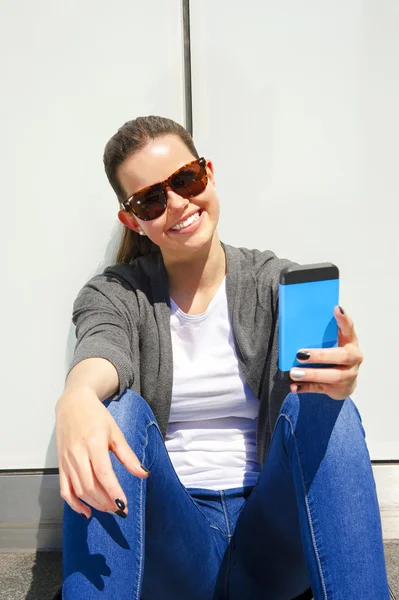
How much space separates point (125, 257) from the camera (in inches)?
76.0

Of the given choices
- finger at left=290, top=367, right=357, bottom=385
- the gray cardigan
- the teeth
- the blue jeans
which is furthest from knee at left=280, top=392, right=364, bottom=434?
the teeth

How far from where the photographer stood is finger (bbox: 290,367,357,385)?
1162 mm

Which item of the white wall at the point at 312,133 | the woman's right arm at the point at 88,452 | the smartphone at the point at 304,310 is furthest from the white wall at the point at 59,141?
the smartphone at the point at 304,310

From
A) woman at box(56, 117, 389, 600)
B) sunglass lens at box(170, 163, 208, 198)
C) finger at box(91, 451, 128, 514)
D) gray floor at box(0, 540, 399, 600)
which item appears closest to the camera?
finger at box(91, 451, 128, 514)

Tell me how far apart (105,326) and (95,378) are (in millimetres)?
259

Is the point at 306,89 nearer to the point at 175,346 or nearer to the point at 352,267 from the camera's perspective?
the point at 352,267

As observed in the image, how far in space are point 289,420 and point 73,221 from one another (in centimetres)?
109

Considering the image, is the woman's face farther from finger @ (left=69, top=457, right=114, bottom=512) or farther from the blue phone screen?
finger @ (left=69, top=457, right=114, bottom=512)

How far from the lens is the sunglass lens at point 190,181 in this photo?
61.4 inches

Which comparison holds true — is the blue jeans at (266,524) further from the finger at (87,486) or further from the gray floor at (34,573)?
the gray floor at (34,573)

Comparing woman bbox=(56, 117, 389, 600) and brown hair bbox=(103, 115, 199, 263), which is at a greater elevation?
brown hair bbox=(103, 115, 199, 263)

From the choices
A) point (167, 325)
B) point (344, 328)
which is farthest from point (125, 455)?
point (167, 325)

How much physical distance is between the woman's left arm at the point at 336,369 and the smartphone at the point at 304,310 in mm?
17

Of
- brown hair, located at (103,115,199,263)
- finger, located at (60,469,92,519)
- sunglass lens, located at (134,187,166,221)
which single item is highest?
brown hair, located at (103,115,199,263)
